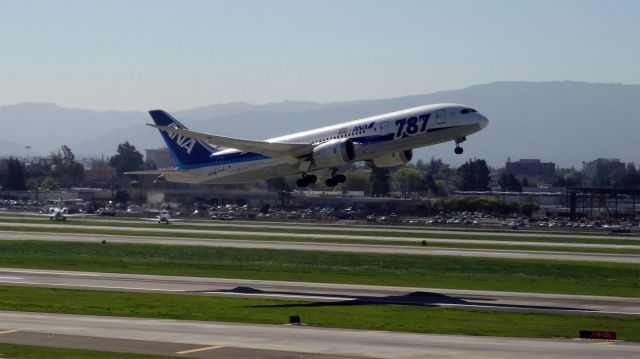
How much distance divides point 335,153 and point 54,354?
35.0m

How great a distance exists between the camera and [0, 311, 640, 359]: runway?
3378cm

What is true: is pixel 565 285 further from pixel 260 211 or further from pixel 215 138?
pixel 260 211

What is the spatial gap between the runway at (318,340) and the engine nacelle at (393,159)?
29522 millimetres

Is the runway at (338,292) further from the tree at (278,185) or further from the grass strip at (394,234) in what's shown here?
the tree at (278,185)

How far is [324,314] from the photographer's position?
44906 mm

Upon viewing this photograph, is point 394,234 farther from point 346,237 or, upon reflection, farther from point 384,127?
point 384,127

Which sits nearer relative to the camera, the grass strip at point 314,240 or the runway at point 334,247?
the runway at point 334,247

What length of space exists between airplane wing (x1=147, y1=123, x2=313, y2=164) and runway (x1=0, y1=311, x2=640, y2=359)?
2550cm

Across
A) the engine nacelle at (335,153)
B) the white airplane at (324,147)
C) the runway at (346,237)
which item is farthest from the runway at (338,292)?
the runway at (346,237)

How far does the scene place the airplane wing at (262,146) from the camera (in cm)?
6675

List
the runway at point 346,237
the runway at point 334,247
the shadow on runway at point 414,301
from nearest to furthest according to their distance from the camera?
1. the shadow on runway at point 414,301
2. the runway at point 334,247
3. the runway at point 346,237

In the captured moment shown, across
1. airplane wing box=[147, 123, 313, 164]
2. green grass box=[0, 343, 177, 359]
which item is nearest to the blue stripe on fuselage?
airplane wing box=[147, 123, 313, 164]

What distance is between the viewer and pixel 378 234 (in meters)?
115

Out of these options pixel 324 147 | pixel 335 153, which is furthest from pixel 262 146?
pixel 335 153
